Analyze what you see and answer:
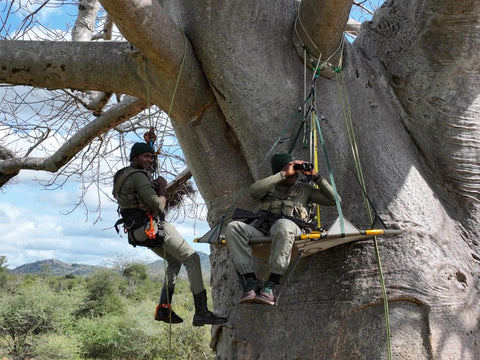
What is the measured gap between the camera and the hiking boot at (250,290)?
3.12 metres

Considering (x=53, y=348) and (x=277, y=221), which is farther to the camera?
(x=53, y=348)

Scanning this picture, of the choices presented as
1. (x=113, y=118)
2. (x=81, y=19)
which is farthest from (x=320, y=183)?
(x=81, y=19)

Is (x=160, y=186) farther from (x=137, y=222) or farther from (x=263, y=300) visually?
(x=263, y=300)

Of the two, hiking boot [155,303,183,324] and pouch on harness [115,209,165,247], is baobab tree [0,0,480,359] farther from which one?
pouch on harness [115,209,165,247]

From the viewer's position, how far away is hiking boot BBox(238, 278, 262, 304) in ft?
10.2

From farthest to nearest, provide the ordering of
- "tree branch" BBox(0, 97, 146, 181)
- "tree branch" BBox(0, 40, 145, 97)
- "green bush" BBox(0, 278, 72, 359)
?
"green bush" BBox(0, 278, 72, 359), "tree branch" BBox(0, 97, 146, 181), "tree branch" BBox(0, 40, 145, 97)

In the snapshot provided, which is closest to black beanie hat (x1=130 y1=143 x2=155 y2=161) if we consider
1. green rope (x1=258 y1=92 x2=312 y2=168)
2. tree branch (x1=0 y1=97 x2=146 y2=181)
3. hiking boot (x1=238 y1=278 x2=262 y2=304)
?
green rope (x1=258 y1=92 x2=312 y2=168)

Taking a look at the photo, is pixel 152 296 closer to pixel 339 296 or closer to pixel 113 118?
pixel 113 118

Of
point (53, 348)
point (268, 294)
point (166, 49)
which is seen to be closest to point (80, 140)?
point (166, 49)

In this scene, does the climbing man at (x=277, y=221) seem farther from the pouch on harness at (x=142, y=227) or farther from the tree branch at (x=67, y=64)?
the tree branch at (x=67, y=64)

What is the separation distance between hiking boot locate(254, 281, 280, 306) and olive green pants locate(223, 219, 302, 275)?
8 cm

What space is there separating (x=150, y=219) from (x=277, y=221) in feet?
3.07

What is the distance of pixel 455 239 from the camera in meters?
3.86

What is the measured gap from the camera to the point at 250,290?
10.4ft
